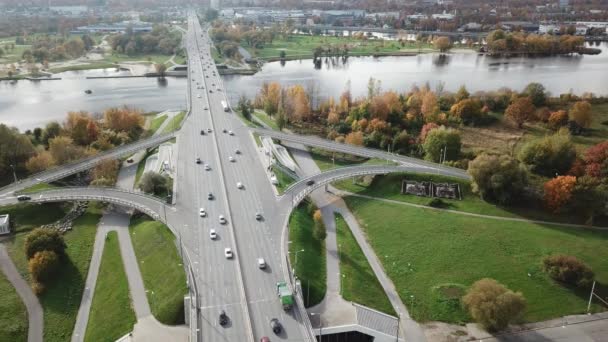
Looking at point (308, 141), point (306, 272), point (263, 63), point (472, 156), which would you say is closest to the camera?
point (306, 272)

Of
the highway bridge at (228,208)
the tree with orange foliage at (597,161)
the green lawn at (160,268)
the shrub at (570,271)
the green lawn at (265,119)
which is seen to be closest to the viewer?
the highway bridge at (228,208)

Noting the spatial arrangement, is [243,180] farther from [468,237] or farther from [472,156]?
[472,156]

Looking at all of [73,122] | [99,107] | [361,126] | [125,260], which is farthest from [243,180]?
[99,107]

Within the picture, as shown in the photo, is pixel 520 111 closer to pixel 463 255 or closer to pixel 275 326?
pixel 463 255

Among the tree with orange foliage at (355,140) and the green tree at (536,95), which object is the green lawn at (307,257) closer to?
the tree with orange foliage at (355,140)

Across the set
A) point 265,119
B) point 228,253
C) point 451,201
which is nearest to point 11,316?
point 228,253

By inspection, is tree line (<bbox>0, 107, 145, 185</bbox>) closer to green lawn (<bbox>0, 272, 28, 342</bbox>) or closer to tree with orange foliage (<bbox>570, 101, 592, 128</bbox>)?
green lawn (<bbox>0, 272, 28, 342</bbox>)

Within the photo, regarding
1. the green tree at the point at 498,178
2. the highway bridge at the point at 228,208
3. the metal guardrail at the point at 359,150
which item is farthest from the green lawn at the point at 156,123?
the green tree at the point at 498,178
